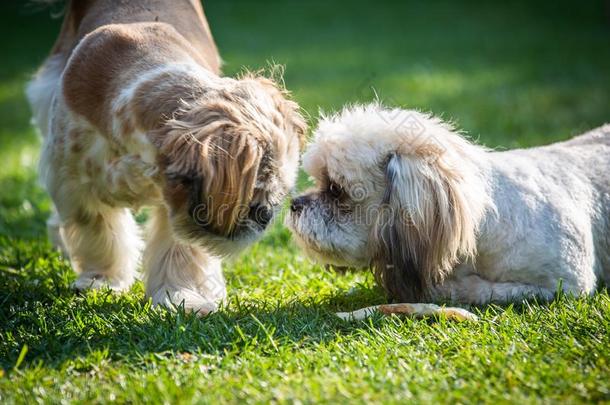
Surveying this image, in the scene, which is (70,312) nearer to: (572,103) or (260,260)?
(260,260)

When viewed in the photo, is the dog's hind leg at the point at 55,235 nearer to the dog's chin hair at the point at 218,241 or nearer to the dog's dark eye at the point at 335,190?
the dog's chin hair at the point at 218,241

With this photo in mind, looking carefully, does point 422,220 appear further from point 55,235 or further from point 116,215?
point 55,235

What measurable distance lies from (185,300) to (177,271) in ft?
0.66

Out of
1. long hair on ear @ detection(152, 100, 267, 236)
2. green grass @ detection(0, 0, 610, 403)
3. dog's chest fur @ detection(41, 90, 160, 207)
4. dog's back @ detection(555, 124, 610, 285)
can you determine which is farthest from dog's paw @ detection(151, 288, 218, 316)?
dog's back @ detection(555, 124, 610, 285)

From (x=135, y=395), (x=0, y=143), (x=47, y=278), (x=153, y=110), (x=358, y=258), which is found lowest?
(x=0, y=143)

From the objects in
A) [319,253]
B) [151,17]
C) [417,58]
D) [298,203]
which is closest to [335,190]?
[298,203]

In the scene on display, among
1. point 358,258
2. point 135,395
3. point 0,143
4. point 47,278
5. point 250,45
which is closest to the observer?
point 135,395

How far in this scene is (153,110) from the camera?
3.62 metres

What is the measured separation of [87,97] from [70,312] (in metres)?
1.16

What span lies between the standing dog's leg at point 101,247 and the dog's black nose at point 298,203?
4.04ft

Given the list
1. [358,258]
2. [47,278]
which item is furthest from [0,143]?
[358,258]

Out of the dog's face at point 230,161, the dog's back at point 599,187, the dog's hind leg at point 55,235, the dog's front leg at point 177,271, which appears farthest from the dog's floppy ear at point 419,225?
the dog's hind leg at point 55,235

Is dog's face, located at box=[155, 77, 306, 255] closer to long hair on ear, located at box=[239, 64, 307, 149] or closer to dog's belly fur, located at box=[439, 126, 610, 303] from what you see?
long hair on ear, located at box=[239, 64, 307, 149]

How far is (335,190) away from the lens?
3.90 m
